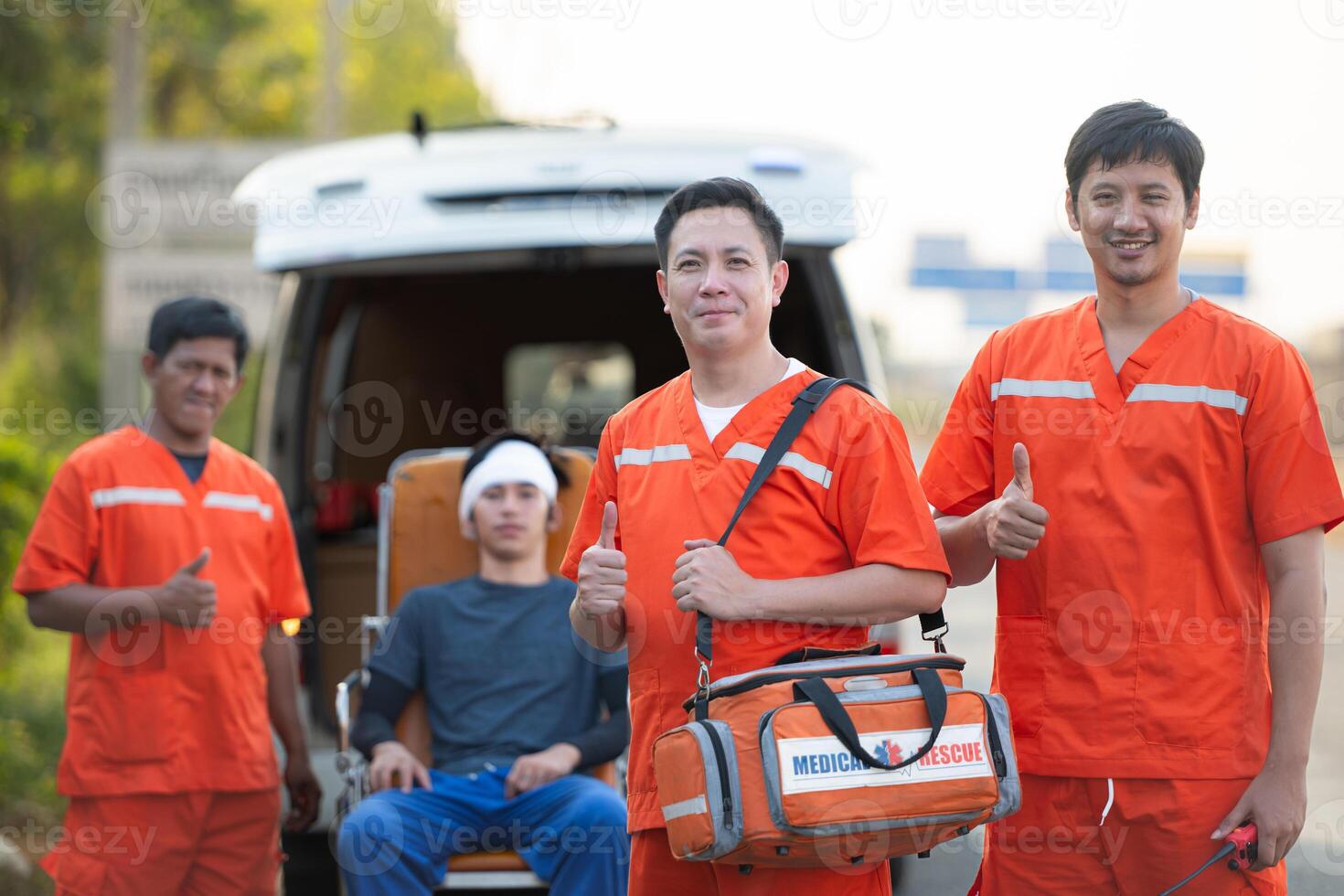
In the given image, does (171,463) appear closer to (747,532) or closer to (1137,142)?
(747,532)

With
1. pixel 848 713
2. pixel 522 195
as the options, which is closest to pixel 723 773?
pixel 848 713

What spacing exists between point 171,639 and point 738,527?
181 centimetres

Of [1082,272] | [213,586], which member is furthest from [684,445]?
[1082,272]

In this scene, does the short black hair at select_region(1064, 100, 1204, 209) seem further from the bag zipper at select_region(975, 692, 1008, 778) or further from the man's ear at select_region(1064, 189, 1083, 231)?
the bag zipper at select_region(975, 692, 1008, 778)

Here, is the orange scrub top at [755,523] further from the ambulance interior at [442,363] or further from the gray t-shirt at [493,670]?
the ambulance interior at [442,363]

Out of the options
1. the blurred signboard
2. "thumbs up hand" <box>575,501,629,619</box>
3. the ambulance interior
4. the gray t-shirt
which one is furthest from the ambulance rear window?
"thumbs up hand" <box>575,501,629,619</box>

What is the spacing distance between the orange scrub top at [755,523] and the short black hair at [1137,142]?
623 millimetres

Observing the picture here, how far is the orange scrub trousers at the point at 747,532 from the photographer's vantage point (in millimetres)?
2717

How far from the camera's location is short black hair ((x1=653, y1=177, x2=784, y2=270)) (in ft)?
9.41

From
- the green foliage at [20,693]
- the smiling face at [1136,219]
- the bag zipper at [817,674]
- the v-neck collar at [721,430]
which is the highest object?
the smiling face at [1136,219]

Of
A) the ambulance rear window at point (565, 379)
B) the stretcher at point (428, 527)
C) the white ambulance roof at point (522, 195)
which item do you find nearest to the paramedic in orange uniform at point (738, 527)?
the white ambulance roof at point (522, 195)

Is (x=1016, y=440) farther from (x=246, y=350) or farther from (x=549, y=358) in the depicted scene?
(x=549, y=358)

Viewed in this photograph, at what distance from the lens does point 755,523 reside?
276 centimetres

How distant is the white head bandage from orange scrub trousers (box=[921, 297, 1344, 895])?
6.30 ft
